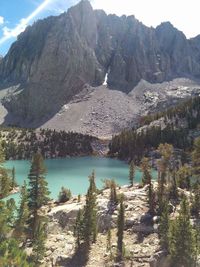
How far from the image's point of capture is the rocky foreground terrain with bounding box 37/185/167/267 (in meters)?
38.9

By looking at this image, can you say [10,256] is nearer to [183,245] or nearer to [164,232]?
[183,245]

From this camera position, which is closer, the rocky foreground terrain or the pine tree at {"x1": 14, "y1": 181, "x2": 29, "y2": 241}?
the rocky foreground terrain

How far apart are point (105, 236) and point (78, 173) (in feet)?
265

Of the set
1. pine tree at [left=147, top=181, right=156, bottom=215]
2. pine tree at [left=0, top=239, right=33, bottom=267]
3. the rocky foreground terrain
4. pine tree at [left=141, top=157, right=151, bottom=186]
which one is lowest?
the rocky foreground terrain

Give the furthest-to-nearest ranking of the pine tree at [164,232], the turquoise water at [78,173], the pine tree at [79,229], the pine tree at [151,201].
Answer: the turquoise water at [78,173] → the pine tree at [151,201] → the pine tree at [79,229] → the pine tree at [164,232]

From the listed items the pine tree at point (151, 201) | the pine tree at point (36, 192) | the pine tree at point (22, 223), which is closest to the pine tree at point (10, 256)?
the pine tree at point (22, 223)

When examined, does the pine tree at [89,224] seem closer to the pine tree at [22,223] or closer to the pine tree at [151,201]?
the pine tree at [22,223]

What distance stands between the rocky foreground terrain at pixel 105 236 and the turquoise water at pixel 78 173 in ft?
92.4

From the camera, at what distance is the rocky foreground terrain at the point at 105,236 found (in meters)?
38.9

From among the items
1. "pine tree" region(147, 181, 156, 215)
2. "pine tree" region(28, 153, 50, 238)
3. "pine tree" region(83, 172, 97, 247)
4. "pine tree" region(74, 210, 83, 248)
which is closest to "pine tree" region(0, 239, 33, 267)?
"pine tree" region(74, 210, 83, 248)

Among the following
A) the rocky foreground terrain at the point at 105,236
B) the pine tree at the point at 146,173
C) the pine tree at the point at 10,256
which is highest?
the pine tree at the point at 146,173

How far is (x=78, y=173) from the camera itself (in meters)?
125

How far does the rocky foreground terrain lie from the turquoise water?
92.4 ft

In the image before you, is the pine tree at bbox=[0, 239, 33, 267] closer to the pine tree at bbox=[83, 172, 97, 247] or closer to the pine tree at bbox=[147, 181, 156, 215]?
the pine tree at bbox=[83, 172, 97, 247]
